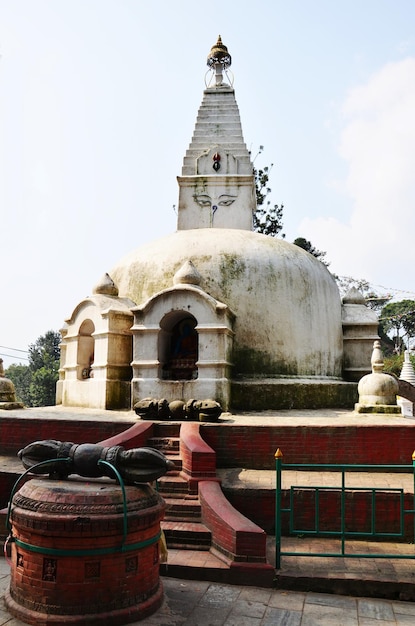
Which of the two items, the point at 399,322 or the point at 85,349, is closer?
the point at 85,349

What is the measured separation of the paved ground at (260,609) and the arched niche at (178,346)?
5.83 metres

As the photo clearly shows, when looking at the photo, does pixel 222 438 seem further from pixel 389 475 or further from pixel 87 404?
pixel 87 404

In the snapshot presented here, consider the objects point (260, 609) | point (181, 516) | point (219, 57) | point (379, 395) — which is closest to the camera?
point (260, 609)

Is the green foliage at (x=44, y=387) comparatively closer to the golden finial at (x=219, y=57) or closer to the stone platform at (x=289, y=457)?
the golden finial at (x=219, y=57)

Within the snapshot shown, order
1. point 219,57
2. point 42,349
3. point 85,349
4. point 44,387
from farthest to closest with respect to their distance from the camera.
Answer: point 42,349 → point 44,387 → point 219,57 → point 85,349

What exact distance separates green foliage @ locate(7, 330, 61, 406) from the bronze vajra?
133 feet

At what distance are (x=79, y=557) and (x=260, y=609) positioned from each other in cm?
171

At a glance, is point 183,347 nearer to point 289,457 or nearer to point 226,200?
point 289,457

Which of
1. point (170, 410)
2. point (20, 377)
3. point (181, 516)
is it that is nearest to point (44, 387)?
point (20, 377)

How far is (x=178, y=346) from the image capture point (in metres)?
11.5

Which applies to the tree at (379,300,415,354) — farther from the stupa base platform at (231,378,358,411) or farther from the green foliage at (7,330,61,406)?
the stupa base platform at (231,378,358,411)

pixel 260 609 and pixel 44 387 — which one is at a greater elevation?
pixel 44 387

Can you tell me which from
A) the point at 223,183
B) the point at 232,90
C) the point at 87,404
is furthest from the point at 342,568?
the point at 232,90

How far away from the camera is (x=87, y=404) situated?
1180 centimetres
